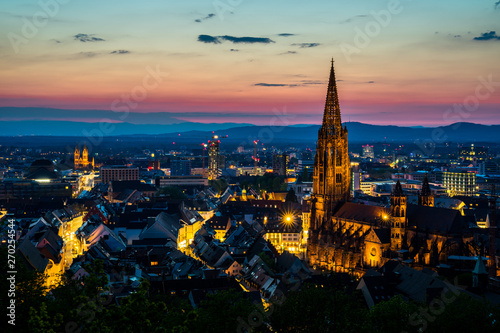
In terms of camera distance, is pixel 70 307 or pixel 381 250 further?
pixel 381 250

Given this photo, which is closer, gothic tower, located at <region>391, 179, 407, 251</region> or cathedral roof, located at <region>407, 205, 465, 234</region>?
cathedral roof, located at <region>407, 205, 465, 234</region>

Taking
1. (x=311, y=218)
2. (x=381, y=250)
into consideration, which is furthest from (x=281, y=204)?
(x=381, y=250)

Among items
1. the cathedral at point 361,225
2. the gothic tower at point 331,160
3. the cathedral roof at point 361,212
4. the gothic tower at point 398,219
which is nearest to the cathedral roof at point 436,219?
the cathedral at point 361,225

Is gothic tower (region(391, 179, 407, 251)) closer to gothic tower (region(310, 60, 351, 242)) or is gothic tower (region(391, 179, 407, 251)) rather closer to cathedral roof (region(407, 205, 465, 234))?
cathedral roof (region(407, 205, 465, 234))

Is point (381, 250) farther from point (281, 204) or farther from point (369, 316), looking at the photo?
point (281, 204)

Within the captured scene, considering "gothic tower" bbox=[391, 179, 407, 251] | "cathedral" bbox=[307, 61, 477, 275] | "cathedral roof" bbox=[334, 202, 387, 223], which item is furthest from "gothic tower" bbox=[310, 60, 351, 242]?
"gothic tower" bbox=[391, 179, 407, 251]

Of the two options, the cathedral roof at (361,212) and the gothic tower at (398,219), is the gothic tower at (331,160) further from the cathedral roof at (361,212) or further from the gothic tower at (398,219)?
the gothic tower at (398,219)
